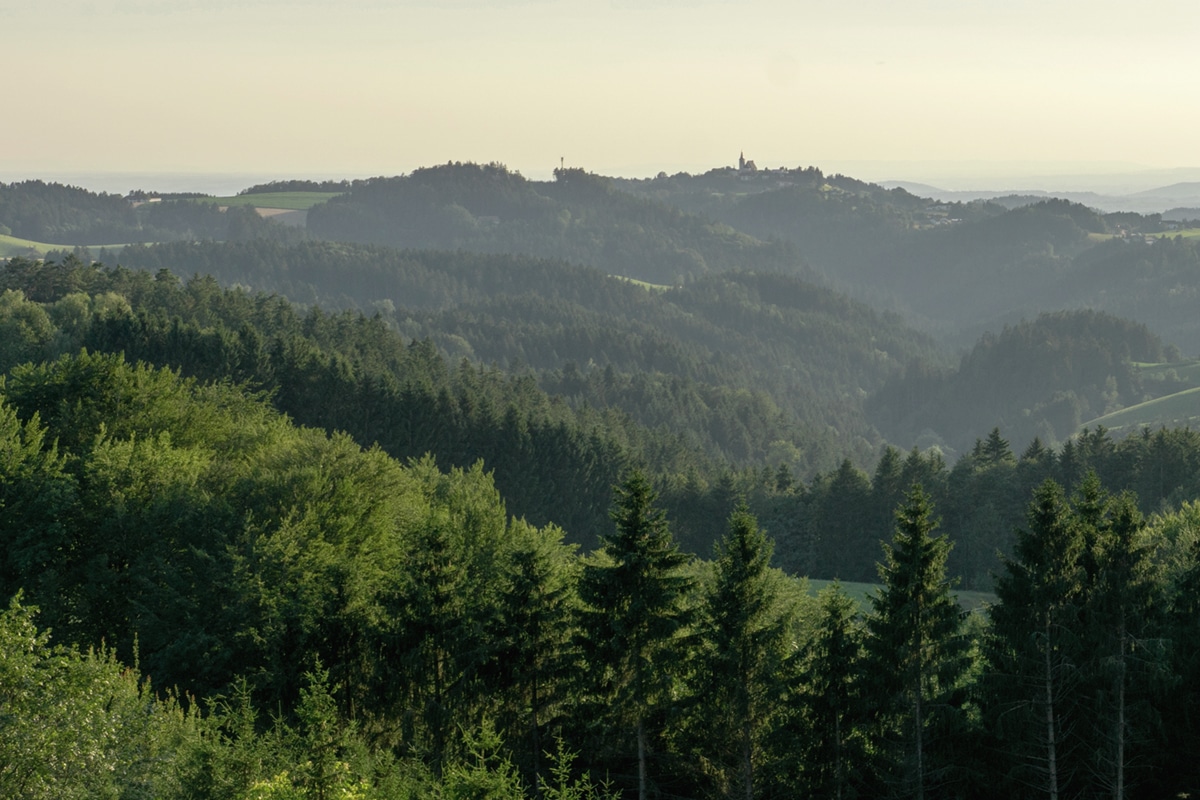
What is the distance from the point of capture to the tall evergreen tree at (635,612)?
30703mm

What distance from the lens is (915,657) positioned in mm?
29922

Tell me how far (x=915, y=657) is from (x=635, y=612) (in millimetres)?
7427

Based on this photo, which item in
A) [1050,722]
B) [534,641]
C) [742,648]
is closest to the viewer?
[1050,722]

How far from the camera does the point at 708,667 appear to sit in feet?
102

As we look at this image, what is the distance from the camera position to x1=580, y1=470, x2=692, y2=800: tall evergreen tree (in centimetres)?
3070

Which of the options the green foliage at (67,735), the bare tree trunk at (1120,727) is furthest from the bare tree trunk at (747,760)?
the green foliage at (67,735)

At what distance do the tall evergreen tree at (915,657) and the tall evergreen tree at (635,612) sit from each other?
211 inches

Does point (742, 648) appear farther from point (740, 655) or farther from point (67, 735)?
point (67, 735)

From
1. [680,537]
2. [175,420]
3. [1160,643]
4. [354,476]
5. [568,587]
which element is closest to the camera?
[1160,643]

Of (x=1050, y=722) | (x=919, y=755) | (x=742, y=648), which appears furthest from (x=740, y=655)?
(x=1050, y=722)

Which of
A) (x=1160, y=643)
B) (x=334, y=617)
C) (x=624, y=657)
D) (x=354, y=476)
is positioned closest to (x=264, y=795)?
(x=624, y=657)

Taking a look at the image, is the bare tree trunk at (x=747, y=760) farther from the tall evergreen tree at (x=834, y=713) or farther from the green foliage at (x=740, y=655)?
the tall evergreen tree at (x=834, y=713)

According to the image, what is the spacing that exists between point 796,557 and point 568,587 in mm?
83588

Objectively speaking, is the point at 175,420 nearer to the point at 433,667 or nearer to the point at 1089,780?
the point at 433,667
